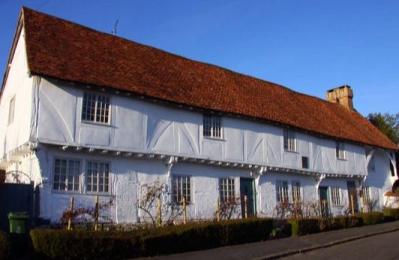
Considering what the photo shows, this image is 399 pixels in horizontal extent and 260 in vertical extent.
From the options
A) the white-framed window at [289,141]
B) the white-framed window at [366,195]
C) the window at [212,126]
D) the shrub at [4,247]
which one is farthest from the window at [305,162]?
the shrub at [4,247]

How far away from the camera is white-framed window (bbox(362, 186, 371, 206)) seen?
3269 centimetres

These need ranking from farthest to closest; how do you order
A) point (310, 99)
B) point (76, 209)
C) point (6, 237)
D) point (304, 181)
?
point (310, 99) → point (304, 181) → point (76, 209) → point (6, 237)

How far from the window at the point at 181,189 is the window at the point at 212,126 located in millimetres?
2631

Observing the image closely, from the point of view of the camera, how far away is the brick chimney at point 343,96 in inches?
1606

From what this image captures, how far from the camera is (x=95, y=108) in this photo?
18.4 meters

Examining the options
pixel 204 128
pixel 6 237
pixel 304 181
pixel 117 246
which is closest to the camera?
pixel 6 237

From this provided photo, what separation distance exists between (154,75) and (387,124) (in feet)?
107

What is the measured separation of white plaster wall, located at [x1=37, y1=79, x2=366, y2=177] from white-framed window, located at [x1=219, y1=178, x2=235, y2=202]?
1.14 metres

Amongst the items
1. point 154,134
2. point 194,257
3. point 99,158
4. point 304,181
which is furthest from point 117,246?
point 304,181

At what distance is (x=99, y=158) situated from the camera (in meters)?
18.2

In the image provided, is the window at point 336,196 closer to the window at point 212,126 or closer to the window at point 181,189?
the window at point 212,126

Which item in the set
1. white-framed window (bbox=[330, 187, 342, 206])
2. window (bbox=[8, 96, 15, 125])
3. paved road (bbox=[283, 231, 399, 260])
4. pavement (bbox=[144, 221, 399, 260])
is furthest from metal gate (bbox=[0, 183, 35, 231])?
white-framed window (bbox=[330, 187, 342, 206])

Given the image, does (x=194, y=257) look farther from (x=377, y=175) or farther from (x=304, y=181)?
(x=377, y=175)

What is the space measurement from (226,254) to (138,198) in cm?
521
